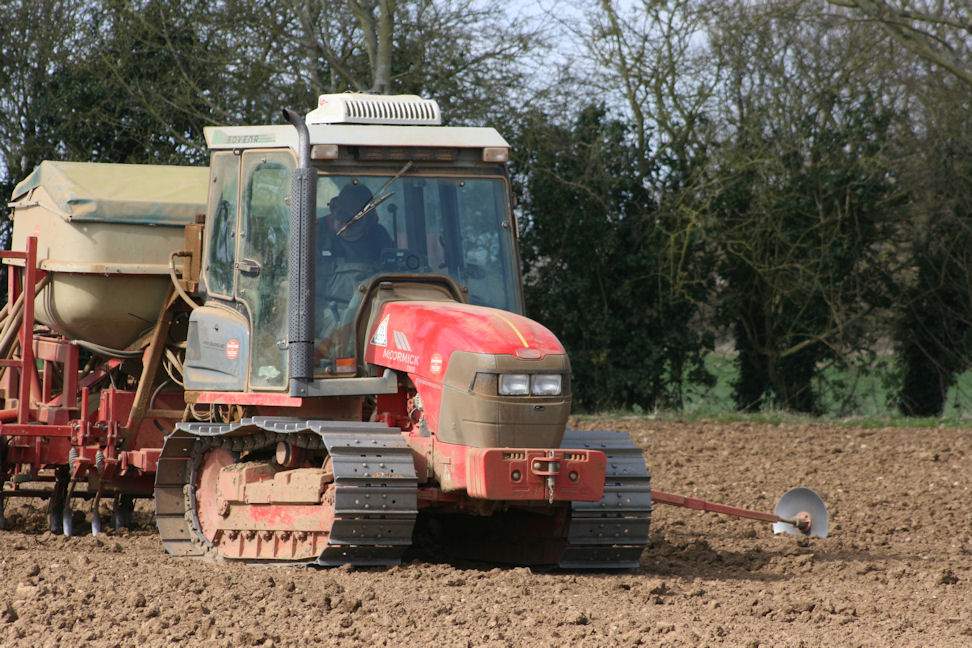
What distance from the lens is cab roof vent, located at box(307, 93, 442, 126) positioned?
7.32 metres

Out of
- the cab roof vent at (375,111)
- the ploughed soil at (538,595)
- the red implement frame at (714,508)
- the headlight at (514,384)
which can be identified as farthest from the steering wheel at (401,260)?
the red implement frame at (714,508)

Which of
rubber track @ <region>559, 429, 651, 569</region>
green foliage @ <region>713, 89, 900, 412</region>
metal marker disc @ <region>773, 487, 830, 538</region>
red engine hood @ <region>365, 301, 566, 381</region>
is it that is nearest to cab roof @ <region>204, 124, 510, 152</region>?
red engine hood @ <region>365, 301, 566, 381</region>

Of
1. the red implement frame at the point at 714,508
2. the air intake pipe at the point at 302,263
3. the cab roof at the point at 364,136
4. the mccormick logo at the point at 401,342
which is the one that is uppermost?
the cab roof at the point at 364,136

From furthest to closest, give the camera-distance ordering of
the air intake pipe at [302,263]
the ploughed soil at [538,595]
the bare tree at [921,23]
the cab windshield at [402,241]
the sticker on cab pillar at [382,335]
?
the bare tree at [921,23], the cab windshield at [402,241], the sticker on cab pillar at [382,335], the air intake pipe at [302,263], the ploughed soil at [538,595]

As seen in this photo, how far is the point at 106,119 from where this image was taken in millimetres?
18125

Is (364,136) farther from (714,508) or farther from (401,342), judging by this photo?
(714,508)

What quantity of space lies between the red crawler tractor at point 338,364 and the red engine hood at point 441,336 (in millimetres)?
13

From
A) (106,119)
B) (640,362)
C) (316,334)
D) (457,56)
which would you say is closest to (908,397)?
(640,362)

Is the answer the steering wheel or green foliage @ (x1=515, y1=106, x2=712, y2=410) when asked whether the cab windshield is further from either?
green foliage @ (x1=515, y1=106, x2=712, y2=410)

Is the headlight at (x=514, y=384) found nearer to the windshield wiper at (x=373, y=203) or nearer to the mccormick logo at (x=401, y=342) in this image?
the mccormick logo at (x=401, y=342)

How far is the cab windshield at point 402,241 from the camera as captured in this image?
689 centimetres

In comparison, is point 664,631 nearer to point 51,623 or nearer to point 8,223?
point 51,623

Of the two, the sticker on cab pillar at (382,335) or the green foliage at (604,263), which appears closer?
the sticker on cab pillar at (382,335)

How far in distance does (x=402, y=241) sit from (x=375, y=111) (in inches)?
35.1
